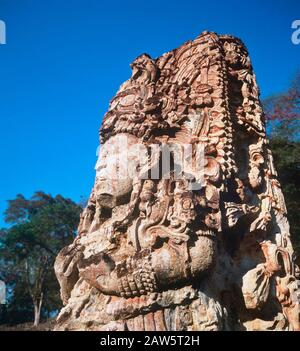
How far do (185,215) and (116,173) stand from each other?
1.10m

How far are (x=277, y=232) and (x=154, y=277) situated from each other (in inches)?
70.2

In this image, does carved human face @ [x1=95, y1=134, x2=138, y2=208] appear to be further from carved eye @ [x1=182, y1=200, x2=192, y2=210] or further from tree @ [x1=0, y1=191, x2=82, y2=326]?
tree @ [x1=0, y1=191, x2=82, y2=326]

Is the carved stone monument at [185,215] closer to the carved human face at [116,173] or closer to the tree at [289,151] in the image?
the carved human face at [116,173]

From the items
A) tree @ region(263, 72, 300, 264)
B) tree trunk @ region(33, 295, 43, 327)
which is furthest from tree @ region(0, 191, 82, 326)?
tree @ region(263, 72, 300, 264)

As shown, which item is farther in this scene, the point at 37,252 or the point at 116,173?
the point at 37,252

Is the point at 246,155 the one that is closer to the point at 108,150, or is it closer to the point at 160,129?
the point at 160,129

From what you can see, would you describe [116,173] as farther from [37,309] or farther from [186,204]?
[37,309]

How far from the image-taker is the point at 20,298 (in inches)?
677

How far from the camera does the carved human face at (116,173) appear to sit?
3.80 m

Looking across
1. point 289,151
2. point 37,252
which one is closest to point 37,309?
point 37,252

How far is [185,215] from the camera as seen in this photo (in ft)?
10.0

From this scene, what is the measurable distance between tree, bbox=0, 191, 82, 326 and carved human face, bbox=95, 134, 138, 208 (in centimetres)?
1371

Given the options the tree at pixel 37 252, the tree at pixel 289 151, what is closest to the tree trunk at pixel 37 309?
the tree at pixel 37 252

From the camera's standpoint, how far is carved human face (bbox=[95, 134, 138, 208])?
3.80 m
